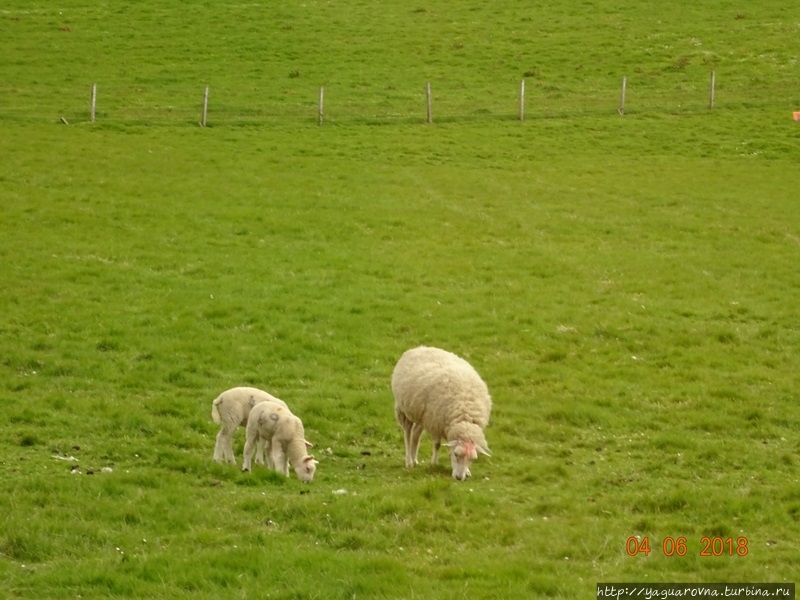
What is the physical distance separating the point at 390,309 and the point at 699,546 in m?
11.1

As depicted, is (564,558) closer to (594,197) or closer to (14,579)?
(14,579)

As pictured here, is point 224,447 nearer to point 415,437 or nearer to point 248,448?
point 248,448

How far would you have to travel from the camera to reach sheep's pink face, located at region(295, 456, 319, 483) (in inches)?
451

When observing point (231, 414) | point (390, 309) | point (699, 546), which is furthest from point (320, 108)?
point (699, 546)

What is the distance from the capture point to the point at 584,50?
5247cm

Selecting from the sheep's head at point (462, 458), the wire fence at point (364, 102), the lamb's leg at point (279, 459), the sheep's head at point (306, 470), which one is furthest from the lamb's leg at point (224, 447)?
the wire fence at point (364, 102)

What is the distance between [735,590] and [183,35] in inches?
1959

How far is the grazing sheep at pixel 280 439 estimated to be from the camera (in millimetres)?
11562

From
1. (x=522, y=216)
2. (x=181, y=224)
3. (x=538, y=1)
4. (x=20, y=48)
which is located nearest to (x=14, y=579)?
(x=181, y=224)

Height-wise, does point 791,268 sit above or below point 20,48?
below

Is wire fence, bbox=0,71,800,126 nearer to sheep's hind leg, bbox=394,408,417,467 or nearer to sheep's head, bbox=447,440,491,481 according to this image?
sheep's hind leg, bbox=394,408,417,467

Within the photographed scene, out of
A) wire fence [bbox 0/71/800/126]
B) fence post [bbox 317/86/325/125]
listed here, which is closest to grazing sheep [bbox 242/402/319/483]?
wire fence [bbox 0/71/800/126]

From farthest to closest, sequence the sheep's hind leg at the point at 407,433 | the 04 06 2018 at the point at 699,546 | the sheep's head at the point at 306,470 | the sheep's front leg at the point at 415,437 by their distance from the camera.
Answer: the sheep's front leg at the point at 415,437 < the sheep's hind leg at the point at 407,433 < the sheep's head at the point at 306,470 < the 04 06 2018 at the point at 699,546

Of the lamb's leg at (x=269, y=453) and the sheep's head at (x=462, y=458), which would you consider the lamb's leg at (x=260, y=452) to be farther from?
the sheep's head at (x=462, y=458)
